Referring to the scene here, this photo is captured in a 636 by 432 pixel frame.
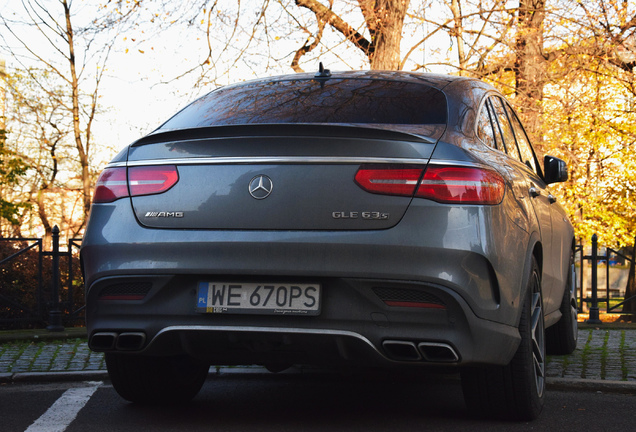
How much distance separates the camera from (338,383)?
18.9ft

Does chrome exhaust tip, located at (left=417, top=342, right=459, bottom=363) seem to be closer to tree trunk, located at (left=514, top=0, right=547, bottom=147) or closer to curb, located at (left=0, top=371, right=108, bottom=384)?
curb, located at (left=0, top=371, right=108, bottom=384)

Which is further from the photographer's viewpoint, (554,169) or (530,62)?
(530,62)

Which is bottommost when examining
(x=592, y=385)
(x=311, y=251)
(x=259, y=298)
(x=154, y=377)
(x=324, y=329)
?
(x=592, y=385)

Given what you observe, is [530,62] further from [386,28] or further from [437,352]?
[437,352]

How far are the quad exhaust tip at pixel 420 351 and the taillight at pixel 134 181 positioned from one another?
47.2 inches

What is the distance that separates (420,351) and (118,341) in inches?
53.8

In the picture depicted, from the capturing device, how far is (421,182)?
3568mm

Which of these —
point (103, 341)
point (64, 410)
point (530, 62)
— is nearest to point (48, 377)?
point (64, 410)

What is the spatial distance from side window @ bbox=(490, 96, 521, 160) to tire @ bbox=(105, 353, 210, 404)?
214cm

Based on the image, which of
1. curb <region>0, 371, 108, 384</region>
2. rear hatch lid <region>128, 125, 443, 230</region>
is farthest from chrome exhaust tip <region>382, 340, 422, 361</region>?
curb <region>0, 371, 108, 384</region>

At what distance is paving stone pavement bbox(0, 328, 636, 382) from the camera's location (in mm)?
6094

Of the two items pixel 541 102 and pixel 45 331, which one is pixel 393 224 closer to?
pixel 45 331

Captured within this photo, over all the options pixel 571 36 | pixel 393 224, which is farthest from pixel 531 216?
pixel 571 36

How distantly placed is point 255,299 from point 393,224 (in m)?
0.67
